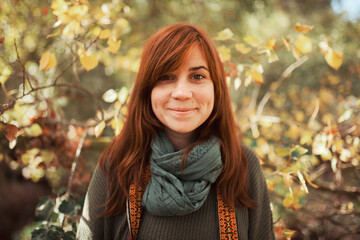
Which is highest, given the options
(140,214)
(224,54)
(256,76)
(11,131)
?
(224,54)

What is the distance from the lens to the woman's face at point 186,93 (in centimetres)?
122

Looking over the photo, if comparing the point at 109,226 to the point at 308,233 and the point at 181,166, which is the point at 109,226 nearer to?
the point at 181,166

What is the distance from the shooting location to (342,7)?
5039 mm

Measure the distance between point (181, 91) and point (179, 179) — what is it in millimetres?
429

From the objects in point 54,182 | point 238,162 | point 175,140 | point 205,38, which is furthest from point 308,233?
point 54,182

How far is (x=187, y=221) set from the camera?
1291 millimetres

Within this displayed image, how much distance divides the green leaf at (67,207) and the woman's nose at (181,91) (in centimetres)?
101

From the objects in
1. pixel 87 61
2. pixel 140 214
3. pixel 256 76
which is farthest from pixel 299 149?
pixel 87 61

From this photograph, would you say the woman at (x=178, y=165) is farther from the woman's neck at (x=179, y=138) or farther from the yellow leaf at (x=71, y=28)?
the yellow leaf at (x=71, y=28)

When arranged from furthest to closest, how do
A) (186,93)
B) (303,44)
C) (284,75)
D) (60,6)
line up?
(284,75) → (303,44) → (60,6) → (186,93)

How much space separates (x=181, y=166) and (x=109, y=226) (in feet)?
1.66

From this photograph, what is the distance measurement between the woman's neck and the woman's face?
16cm

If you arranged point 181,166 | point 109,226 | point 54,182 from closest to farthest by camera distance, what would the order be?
point 181,166, point 109,226, point 54,182

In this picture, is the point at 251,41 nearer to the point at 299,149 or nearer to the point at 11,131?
the point at 299,149
